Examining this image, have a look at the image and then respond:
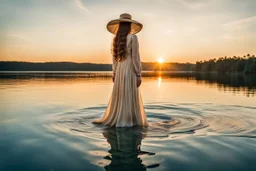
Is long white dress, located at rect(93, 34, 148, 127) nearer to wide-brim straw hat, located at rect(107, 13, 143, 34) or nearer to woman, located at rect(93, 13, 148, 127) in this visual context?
woman, located at rect(93, 13, 148, 127)

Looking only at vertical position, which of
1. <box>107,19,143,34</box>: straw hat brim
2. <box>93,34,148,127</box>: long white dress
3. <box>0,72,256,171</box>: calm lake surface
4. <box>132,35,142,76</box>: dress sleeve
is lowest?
<box>0,72,256,171</box>: calm lake surface

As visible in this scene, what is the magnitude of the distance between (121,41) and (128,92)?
1463 mm

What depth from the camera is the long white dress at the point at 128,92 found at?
6.95 meters

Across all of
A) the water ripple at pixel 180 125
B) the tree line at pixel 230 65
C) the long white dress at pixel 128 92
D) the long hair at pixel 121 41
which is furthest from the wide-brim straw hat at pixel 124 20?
the tree line at pixel 230 65

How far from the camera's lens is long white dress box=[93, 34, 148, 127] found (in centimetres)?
695

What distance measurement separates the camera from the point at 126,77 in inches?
277

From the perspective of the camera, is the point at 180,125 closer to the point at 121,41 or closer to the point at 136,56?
the point at 136,56

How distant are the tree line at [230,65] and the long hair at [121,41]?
390 feet

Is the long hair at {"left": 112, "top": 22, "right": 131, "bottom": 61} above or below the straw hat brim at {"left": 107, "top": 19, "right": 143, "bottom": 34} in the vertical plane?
below

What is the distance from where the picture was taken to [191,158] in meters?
4.60

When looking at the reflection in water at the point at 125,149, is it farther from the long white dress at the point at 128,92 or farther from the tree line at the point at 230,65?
the tree line at the point at 230,65

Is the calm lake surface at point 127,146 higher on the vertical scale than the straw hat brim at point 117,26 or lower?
lower

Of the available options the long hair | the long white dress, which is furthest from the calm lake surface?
the long hair

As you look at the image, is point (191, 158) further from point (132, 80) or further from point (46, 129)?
point (46, 129)
